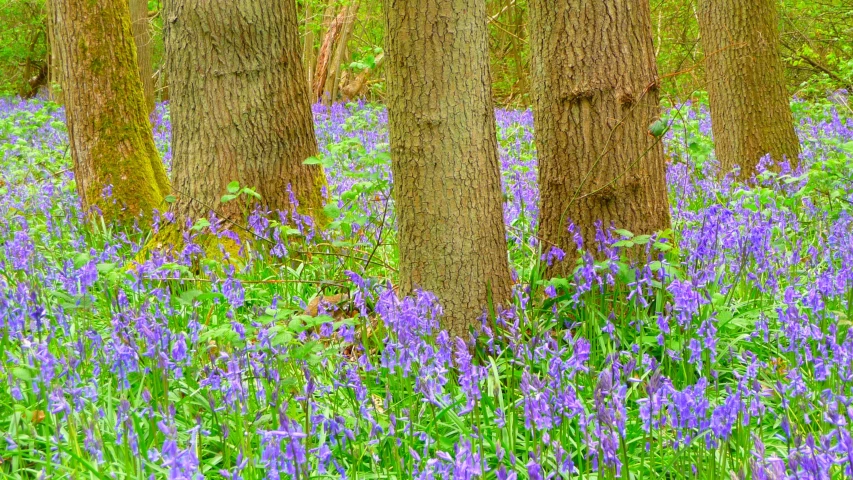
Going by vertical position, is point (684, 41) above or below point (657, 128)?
above

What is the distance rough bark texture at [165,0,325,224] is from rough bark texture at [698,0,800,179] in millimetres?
3786

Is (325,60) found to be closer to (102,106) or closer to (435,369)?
(102,106)

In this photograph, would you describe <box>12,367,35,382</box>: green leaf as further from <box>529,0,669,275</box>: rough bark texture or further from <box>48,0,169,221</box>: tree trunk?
<box>48,0,169,221</box>: tree trunk

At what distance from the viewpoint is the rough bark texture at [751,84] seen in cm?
660

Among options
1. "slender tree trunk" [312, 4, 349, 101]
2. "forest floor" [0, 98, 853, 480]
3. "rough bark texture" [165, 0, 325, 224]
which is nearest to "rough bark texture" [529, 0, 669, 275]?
"forest floor" [0, 98, 853, 480]

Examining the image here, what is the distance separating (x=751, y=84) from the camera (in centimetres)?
665

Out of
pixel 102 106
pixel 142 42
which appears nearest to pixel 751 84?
pixel 102 106

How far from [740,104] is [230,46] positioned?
4.33 m

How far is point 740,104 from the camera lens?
6.68 metres

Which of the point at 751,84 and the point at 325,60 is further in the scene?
the point at 325,60

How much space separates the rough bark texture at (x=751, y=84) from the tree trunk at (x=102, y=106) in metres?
4.70

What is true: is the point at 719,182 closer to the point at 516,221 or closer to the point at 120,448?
the point at 516,221

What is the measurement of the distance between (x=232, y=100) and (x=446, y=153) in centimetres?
196

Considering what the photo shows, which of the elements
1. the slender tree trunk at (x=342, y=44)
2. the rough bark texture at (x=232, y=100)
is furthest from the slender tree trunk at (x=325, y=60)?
the rough bark texture at (x=232, y=100)
